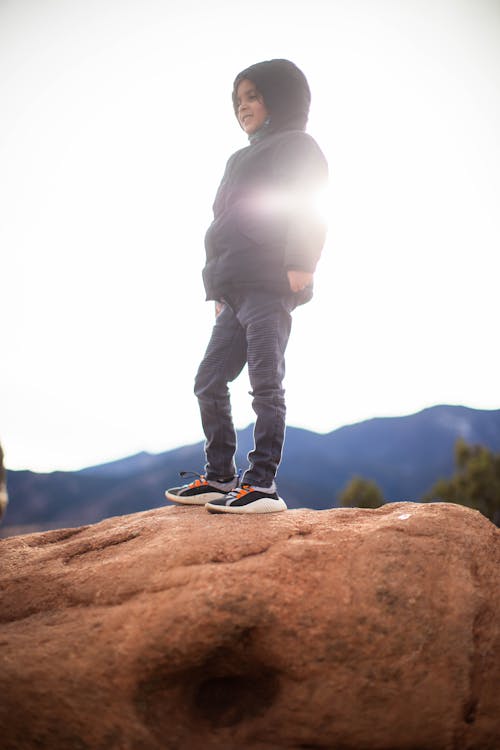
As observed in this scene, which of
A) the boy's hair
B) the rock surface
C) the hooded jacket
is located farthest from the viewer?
the boy's hair

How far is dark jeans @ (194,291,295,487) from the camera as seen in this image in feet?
9.65

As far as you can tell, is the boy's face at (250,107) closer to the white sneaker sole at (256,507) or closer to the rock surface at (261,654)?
the white sneaker sole at (256,507)

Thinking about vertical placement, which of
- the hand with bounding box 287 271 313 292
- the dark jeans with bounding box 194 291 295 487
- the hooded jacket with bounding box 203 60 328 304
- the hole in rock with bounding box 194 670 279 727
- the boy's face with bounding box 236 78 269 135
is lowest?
the hole in rock with bounding box 194 670 279 727

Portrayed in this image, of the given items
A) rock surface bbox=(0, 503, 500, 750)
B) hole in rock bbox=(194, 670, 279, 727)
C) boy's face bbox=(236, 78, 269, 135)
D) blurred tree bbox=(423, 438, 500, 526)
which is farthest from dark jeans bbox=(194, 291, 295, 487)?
blurred tree bbox=(423, 438, 500, 526)

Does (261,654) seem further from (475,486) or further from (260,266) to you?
(475,486)

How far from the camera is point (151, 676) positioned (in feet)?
5.51

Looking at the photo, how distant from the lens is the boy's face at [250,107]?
3.33 meters

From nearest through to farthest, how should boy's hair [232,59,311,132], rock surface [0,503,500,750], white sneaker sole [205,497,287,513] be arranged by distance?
rock surface [0,503,500,750]
white sneaker sole [205,497,287,513]
boy's hair [232,59,311,132]

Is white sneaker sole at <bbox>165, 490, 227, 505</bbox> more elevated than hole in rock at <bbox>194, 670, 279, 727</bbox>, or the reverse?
white sneaker sole at <bbox>165, 490, 227, 505</bbox>

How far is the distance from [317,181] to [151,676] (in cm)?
300

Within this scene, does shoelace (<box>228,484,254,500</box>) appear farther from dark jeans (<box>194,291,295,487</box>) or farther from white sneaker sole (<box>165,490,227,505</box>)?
white sneaker sole (<box>165,490,227,505</box>)

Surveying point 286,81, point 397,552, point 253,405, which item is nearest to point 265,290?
point 253,405

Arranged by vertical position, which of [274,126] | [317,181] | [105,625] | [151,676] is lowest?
[151,676]

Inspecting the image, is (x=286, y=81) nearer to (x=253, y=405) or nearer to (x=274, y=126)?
(x=274, y=126)
